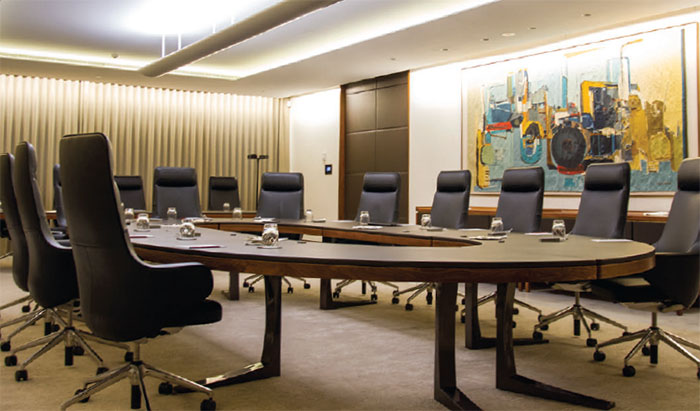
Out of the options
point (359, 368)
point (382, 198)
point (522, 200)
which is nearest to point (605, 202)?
point (522, 200)

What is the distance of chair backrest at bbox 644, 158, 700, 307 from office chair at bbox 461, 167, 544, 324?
3.58 ft

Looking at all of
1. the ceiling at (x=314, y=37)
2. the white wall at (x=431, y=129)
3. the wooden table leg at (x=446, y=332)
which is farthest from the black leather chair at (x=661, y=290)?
the white wall at (x=431, y=129)

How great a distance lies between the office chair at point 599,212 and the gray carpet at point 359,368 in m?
0.16

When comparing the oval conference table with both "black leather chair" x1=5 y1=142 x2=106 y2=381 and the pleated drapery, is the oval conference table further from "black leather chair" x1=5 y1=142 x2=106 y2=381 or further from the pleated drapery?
the pleated drapery

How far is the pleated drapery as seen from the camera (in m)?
10.1

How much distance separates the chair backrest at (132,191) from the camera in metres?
7.63

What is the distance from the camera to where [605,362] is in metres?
3.73

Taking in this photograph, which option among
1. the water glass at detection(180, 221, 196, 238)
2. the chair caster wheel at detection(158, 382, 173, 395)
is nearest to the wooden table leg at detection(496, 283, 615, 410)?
the chair caster wheel at detection(158, 382, 173, 395)

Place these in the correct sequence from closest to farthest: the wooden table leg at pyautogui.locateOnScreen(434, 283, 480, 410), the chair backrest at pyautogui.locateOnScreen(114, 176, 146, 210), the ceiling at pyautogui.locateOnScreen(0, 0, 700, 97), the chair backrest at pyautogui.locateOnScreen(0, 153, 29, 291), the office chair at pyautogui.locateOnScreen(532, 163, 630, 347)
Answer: the wooden table leg at pyautogui.locateOnScreen(434, 283, 480, 410) → the chair backrest at pyautogui.locateOnScreen(0, 153, 29, 291) → the office chair at pyautogui.locateOnScreen(532, 163, 630, 347) → the ceiling at pyautogui.locateOnScreen(0, 0, 700, 97) → the chair backrest at pyautogui.locateOnScreen(114, 176, 146, 210)

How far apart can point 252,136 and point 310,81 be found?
2.26 meters

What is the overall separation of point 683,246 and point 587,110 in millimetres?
3504

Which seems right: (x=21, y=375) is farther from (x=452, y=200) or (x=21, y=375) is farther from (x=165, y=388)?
(x=452, y=200)

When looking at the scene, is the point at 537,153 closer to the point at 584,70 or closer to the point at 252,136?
the point at 584,70

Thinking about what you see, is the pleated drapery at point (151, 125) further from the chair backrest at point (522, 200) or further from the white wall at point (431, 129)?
the chair backrest at point (522, 200)
